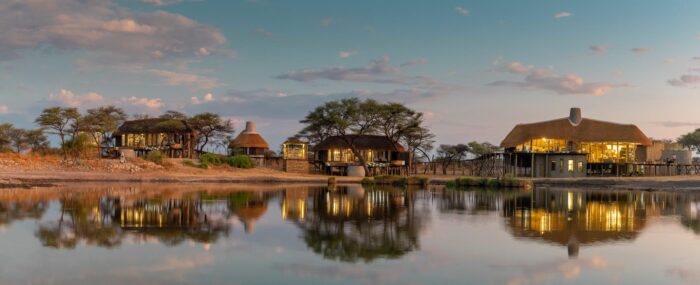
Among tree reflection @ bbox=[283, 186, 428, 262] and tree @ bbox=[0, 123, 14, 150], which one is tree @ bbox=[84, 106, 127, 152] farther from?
tree reflection @ bbox=[283, 186, 428, 262]

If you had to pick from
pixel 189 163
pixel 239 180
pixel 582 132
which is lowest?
pixel 239 180

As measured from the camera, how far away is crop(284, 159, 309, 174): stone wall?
2581 inches

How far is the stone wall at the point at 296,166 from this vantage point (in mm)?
65562

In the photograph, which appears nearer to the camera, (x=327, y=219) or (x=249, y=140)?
(x=327, y=219)

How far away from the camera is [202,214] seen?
2247cm

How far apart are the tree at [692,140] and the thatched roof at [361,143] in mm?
45273

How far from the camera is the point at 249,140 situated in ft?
226

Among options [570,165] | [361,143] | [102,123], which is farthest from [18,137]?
[570,165]

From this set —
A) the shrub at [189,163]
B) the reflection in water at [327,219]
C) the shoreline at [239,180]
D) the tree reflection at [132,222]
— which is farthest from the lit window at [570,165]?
the tree reflection at [132,222]

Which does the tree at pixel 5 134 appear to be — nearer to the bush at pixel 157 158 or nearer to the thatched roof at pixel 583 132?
the bush at pixel 157 158

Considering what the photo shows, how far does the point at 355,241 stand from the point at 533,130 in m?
49.9

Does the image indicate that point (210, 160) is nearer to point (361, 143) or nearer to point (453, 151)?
point (361, 143)

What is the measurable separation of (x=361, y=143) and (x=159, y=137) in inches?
891

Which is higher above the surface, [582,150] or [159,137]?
[159,137]
